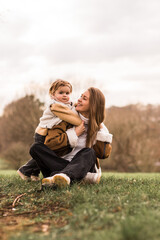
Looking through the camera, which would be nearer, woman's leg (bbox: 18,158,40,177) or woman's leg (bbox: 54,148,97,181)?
woman's leg (bbox: 54,148,97,181)

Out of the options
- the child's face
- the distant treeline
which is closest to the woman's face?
the child's face

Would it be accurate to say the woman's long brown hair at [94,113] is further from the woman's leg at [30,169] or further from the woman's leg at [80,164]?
the woman's leg at [30,169]

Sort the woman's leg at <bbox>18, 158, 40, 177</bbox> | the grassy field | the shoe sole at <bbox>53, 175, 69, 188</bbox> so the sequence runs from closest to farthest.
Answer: the grassy field → the shoe sole at <bbox>53, 175, 69, 188</bbox> → the woman's leg at <bbox>18, 158, 40, 177</bbox>

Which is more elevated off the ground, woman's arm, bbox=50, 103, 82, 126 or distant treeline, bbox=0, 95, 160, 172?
woman's arm, bbox=50, 103, 82, 126

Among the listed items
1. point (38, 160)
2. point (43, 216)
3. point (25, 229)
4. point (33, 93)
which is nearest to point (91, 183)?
point (38, 160)

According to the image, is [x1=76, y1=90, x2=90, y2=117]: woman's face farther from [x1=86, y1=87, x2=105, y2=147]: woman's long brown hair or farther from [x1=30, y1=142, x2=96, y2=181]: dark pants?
[x1=30, y1=142, x2=96, y2=181]: dark pants

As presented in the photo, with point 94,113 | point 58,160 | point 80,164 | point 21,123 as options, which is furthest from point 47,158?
point 21,123

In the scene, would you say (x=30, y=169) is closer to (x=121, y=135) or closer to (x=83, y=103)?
(x=83, y=103)

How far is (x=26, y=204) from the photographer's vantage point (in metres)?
3.93

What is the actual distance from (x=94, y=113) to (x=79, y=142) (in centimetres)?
55

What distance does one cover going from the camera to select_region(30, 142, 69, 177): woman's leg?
15.4 ft

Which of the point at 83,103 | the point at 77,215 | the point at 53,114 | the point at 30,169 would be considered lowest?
the point at 30,169

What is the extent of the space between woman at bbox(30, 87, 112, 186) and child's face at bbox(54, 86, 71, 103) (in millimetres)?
236

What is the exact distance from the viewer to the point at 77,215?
306 centimetres
